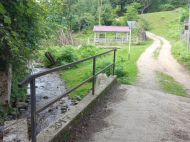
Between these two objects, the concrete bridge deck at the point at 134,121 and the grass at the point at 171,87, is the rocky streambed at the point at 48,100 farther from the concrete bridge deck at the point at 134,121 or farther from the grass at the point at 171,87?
the grass at the point at 171,87

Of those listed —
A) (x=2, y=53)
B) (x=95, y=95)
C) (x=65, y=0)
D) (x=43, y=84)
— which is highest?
(x=65, y=0)

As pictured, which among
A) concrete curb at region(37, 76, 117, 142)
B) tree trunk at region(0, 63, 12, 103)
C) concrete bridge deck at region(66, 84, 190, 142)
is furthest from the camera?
tree trunk at region(0, 63, 12, 103)

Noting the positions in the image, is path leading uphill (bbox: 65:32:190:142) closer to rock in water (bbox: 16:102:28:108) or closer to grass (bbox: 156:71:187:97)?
grass (bbox: 156:71:187:97)

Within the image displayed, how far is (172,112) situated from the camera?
4.09 meters

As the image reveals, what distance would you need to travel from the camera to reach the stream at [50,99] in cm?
541

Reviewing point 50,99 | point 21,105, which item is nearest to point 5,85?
point 21,105

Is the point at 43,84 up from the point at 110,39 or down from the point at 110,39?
down

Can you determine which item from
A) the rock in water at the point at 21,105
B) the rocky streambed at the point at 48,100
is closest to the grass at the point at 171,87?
the rocky streambed at the point at 48,100

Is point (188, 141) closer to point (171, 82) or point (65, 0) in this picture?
point (171, 82)

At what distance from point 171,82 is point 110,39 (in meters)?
24.5

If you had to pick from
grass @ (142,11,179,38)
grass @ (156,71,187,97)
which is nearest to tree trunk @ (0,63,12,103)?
grass @ (156,71,187,97)

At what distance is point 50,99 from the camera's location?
718cm

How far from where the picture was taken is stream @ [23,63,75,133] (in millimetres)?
5410

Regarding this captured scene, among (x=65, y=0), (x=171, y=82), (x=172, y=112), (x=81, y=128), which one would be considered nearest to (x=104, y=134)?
(x=81, y=128)
